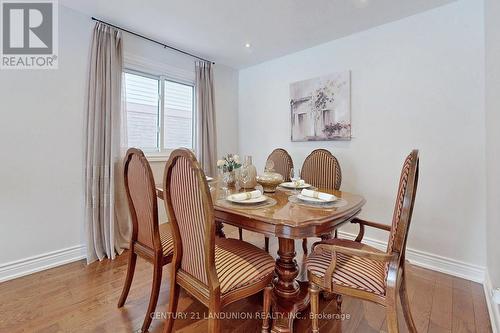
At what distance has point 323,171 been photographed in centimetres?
240

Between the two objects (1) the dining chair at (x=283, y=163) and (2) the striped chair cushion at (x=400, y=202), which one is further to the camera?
(1) the dining chair at (x=283, y=163)

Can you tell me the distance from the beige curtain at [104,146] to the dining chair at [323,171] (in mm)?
1988

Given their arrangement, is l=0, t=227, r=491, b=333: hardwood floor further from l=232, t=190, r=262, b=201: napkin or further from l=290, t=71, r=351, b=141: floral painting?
l=290, t=71, r=351, b=141: floral painting

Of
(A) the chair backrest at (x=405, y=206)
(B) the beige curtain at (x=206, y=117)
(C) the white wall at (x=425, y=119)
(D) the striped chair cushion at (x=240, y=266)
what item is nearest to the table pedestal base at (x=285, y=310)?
(D) the striped chair cushion at (x=240, y=266)

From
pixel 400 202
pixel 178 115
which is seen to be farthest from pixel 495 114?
pixel 178 115

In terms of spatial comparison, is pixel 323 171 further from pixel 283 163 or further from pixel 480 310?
pixel 480 310

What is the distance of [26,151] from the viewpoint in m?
2.14

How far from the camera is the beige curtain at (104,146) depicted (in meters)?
2.42

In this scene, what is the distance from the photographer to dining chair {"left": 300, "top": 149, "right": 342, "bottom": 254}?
2.31 m

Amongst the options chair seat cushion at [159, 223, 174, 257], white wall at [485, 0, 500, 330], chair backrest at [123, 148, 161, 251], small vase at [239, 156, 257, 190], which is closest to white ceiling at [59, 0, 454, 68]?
white wall at [485, 0, 500, 330]

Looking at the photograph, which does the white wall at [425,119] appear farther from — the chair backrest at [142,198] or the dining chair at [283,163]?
the chair backrest at [142,198]

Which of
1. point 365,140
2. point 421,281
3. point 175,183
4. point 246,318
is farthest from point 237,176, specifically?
point 421,281

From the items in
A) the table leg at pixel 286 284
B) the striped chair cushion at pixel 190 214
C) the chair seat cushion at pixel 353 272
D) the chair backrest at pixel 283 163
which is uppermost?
the chair backrest at pixel 283 163

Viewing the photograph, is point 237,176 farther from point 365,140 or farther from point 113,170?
point 365,140
